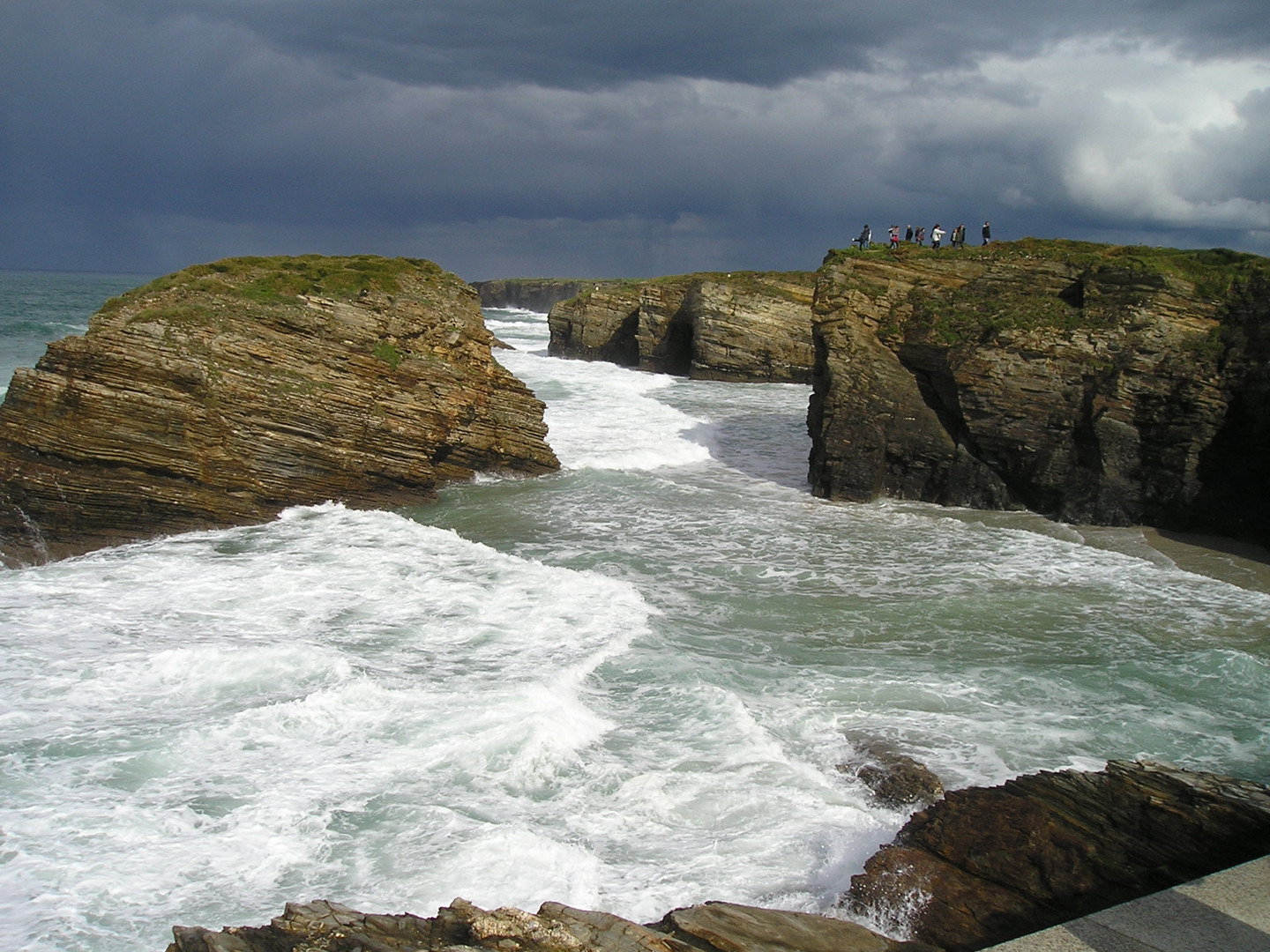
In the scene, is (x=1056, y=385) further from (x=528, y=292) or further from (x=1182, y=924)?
(x=528, y=292)

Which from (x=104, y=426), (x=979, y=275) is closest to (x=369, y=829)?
(x=104, y=426)

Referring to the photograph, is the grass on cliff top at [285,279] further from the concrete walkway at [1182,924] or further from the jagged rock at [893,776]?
the concrete walkway at [1182,924]

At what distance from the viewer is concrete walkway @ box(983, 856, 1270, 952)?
4.94 meters

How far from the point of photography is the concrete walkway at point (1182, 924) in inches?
195

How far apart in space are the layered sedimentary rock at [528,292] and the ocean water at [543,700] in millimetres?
92545

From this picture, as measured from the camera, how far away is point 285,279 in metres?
Result: 18.7

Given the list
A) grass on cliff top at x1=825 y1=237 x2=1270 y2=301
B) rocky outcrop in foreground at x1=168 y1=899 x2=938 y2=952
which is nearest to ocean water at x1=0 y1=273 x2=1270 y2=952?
rocky outcrop in foreground at x1=168 y1=899 x2=938 y2=952

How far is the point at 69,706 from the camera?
8805 millimetres

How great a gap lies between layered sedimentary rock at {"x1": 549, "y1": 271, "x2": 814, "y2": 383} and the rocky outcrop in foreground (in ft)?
125

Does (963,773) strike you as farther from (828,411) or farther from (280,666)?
(828,411)

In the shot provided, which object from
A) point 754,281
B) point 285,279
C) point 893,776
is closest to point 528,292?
point 754,281

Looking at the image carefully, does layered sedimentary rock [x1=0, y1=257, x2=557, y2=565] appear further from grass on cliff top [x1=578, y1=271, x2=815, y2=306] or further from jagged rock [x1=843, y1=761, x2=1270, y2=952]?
grass on cliff top [x1=578, y1=271, x2=815, y2=306]

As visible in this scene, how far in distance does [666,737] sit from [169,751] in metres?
4.60

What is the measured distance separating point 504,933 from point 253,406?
14.0 meters
